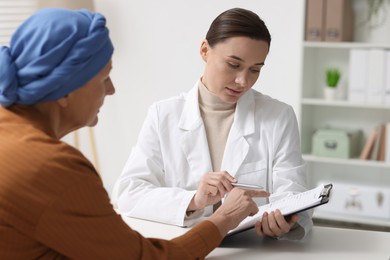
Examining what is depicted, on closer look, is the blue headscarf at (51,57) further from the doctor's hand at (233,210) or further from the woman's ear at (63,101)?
the doctor's hand at (233,210)

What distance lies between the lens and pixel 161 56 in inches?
189

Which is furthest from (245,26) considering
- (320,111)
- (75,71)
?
(320,111)

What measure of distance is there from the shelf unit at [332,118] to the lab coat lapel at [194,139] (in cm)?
212

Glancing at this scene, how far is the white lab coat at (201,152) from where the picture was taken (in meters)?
2.17

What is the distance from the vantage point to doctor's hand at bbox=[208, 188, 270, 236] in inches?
68.4

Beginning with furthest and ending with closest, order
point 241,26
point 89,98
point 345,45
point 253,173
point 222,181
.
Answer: point 345,45 → point 253,173 → point 241,26 → point 222,181 → point 89,98

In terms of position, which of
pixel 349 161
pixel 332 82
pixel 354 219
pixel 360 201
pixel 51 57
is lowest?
pixel 354 219

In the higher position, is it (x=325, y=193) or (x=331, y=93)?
(x=325, y=193)

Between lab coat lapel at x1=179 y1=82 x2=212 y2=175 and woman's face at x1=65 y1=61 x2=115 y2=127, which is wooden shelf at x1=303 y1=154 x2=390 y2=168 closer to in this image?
lab coat lapel at x1=179 y1=82 x2=212 y2=175

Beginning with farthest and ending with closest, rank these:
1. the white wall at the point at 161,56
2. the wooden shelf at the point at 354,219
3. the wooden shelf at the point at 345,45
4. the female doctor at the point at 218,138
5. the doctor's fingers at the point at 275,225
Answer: the white wall at the point at 161,56 < the wooden shelf at the point at 354,219 < the wooden shelf at the point at 345,45 < the female doctor at the point at 218,138 < the doctor's fingers at the point at 275,225

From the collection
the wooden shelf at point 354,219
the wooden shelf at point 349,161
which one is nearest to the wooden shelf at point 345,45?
the wooden shelf at point 349,161

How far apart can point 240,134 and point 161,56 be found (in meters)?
2.65

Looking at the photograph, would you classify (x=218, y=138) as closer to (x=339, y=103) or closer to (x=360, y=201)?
(x=339, y=103)

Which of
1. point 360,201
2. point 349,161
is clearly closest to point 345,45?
point 349,161
